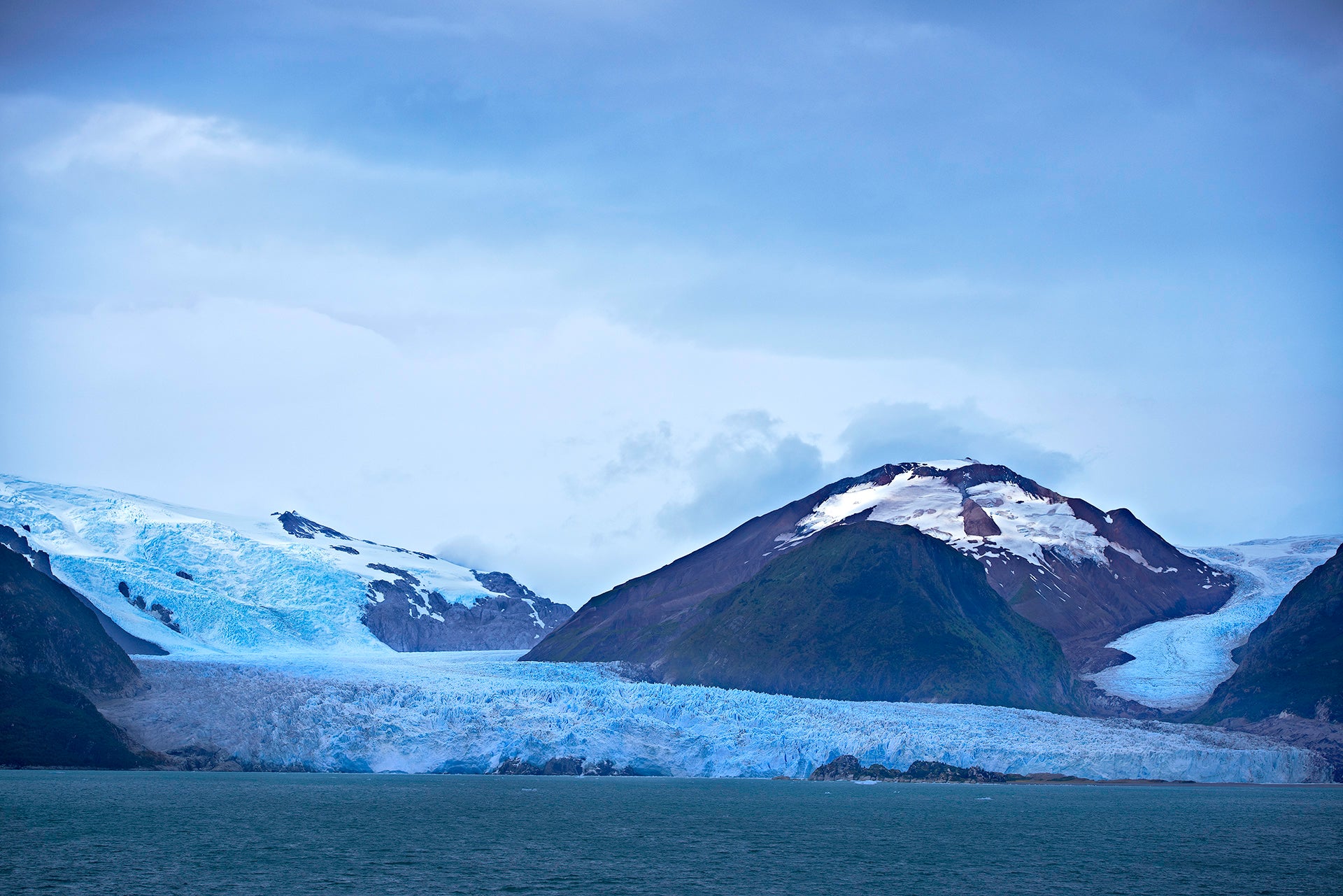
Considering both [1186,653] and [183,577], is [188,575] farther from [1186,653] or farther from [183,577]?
[1186,653]

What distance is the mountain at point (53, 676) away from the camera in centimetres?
8569

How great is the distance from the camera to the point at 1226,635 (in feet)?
513

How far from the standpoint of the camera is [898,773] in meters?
94.3

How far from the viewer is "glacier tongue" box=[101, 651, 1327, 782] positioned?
8844 centimetres

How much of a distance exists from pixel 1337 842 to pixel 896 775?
42.4 m

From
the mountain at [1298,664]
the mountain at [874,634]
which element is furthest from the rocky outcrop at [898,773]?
the mountain at [1298,664]

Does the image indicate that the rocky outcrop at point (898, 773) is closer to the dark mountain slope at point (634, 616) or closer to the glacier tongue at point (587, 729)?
the glacier tongue at point (587, 729)

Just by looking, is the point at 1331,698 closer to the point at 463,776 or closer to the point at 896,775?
the point at 896,775

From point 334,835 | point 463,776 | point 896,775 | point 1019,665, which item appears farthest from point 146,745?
point 1019,665

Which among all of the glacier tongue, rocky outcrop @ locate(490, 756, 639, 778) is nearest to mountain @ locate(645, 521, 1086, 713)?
the glacier tongue

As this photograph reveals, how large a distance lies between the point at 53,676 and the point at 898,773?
62.0 meters

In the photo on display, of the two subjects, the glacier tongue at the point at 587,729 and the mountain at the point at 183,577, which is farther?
the mountain at the point at 183,577

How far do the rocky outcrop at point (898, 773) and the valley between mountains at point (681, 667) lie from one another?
751 mm

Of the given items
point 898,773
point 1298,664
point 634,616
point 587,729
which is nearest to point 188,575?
point 634,616
